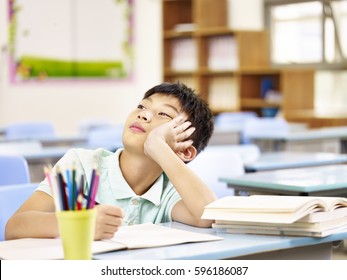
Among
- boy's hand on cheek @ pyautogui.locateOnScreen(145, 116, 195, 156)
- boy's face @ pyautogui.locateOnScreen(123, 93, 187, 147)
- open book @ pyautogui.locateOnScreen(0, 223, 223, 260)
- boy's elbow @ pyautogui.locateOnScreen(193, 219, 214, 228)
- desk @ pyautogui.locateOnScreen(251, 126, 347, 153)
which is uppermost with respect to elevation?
boy's face @ pyautogui.locateOnScreen(123, 93, 187, 147)

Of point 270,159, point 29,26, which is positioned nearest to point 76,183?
point 270,159

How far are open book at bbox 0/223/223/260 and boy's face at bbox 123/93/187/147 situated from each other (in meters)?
0.28

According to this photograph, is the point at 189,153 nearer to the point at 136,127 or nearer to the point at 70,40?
the point at 136,127

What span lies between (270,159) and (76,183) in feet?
9.12

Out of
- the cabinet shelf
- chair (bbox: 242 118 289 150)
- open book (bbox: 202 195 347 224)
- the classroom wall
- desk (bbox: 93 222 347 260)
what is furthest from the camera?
the classroom wall

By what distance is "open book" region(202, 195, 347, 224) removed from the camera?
1.57m

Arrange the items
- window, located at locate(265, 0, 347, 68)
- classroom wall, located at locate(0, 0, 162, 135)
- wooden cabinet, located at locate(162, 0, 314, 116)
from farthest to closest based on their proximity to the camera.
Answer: classroom wall, located at locate(0, 0, 162, 135) → wooden cabinet, located at locate(162, 0, 314, 116) → window, located at locate(265, 0, 347, 68)

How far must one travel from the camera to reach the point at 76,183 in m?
1.26

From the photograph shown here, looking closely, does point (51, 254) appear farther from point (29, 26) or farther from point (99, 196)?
point (29, 26)

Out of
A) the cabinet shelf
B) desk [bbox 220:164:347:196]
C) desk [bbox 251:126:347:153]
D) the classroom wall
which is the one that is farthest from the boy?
the classroom wall

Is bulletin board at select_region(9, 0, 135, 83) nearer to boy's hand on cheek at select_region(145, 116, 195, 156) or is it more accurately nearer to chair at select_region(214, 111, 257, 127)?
chair at select_region(214, 111, 257, 127)

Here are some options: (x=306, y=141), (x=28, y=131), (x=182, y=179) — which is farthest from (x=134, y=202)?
(x=28, y=131)

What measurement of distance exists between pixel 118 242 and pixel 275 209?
1.11 ft

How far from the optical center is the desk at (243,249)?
142 cm
